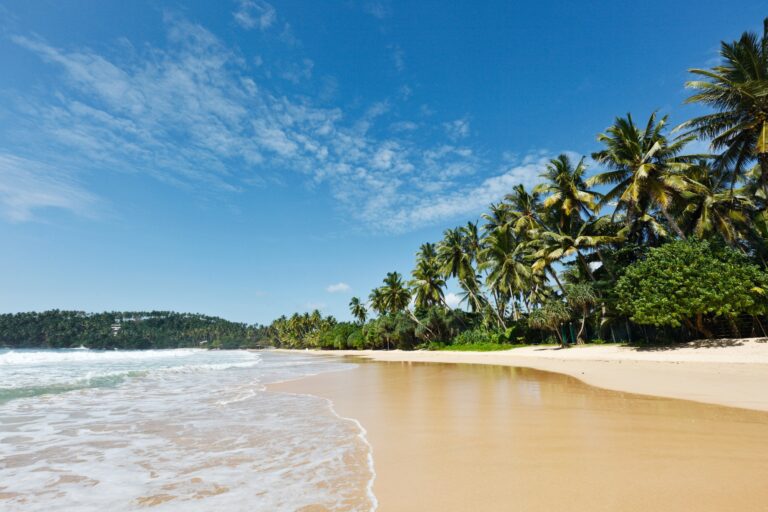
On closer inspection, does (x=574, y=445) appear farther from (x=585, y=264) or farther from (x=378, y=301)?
(x=378, y=301)

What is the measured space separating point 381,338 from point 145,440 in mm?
52793

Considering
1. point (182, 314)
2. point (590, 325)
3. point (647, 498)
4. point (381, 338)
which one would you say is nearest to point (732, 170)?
point (590, 325)

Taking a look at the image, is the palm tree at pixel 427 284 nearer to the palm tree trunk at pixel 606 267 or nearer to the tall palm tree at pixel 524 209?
the tall palm tree at pixel 524 209

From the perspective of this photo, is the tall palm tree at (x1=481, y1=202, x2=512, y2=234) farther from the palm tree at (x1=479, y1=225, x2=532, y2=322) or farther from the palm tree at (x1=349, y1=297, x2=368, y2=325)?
the palm tree at (x1=349, y1=297, x2=368, y2=325)

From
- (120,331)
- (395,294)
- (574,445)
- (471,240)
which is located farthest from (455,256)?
(120,331)

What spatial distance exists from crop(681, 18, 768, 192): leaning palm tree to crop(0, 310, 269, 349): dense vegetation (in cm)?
14228

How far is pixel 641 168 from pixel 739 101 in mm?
4742

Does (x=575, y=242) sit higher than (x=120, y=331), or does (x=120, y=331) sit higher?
(x=120, y=331)

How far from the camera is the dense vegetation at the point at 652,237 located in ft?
→ 55.9

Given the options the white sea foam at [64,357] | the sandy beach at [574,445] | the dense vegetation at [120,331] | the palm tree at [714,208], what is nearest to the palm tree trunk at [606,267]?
the palm tree at [714,208]

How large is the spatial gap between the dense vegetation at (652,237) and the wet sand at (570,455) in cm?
1327

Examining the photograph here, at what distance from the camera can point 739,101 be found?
55.6 ft

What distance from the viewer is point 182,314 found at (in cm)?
19188

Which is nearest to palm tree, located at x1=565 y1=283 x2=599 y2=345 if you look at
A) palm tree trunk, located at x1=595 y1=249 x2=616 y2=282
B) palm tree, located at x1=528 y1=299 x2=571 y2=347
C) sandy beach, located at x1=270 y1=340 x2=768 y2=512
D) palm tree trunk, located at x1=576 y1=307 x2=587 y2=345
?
palm tree trunk, located at x1=576 y1=307 x2=587 y2=345
